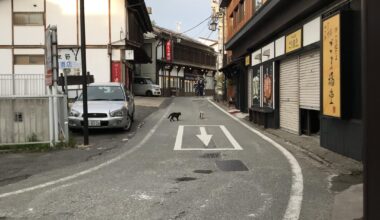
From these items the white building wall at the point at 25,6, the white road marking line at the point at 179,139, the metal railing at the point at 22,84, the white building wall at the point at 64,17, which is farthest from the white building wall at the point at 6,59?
the white road marking line at the point at 179,139

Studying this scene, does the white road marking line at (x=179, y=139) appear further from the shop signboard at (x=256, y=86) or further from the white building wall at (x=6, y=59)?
the white building wall at (x=6, y=59)

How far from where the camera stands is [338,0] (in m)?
11.8

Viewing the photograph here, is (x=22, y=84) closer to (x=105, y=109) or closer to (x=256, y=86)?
(x=105, y=109)

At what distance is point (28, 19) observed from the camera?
3244 cm

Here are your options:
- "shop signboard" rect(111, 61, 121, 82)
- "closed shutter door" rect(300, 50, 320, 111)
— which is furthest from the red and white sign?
"closed shutter door" rect(300, 50, 320, 111)

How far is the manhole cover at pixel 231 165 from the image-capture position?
31.5 ft

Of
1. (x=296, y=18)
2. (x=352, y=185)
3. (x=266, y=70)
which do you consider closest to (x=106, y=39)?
(x=266, y=70)

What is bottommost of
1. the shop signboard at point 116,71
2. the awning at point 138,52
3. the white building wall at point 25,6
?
the shop signboard at point 116,71

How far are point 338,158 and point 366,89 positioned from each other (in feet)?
24.0

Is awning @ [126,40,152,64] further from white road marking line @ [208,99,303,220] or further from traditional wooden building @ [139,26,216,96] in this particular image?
white road marking line @ [208,99,303,220]

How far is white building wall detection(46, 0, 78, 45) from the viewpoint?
3228 cm

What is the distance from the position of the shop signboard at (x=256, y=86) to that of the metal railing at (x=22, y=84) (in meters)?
8.93

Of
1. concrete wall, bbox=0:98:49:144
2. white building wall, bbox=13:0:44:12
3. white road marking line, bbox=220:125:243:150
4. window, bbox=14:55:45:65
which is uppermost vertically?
white building wall, bbox=13:0:44:12

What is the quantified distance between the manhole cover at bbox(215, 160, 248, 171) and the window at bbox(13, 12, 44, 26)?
25126 millimetres
